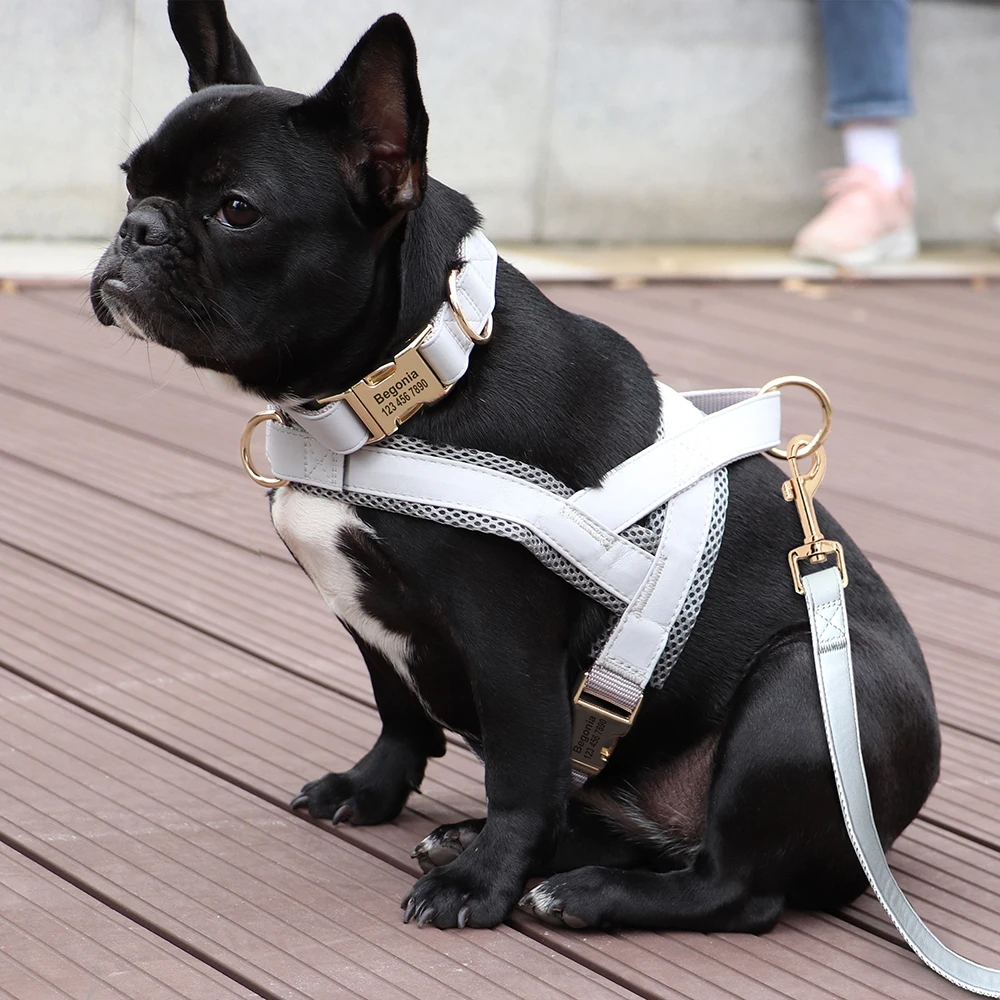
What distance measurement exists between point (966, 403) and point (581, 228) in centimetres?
205

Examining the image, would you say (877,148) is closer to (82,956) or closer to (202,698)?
(202,698)

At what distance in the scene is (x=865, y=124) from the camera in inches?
231

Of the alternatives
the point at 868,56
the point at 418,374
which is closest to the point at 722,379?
the point at 868,56

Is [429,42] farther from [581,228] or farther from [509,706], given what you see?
[509,706]

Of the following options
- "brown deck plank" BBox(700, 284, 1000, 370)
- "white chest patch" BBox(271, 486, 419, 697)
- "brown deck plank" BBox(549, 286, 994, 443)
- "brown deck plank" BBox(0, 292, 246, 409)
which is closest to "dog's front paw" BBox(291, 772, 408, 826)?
"white chest patch" BBox(271, 486, 419, 697)

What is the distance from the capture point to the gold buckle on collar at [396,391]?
1745mm

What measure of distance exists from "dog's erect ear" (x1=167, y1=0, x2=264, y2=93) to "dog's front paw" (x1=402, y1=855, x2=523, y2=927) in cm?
100

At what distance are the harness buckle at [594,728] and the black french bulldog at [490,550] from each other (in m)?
0.04

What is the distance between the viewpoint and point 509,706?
1.78 m

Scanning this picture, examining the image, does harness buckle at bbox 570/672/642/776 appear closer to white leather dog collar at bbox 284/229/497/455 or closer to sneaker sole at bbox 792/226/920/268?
white leather dog collar at bbox 284/229/497/455

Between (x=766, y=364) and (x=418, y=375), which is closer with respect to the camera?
(x=418, y=375)

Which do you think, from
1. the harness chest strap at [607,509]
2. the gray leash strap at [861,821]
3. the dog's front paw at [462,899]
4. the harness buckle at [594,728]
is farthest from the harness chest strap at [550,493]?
the dog's front paw at [462,899]

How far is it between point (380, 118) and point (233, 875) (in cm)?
92

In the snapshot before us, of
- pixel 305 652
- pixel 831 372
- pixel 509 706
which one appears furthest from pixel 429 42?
pixel 509 706
